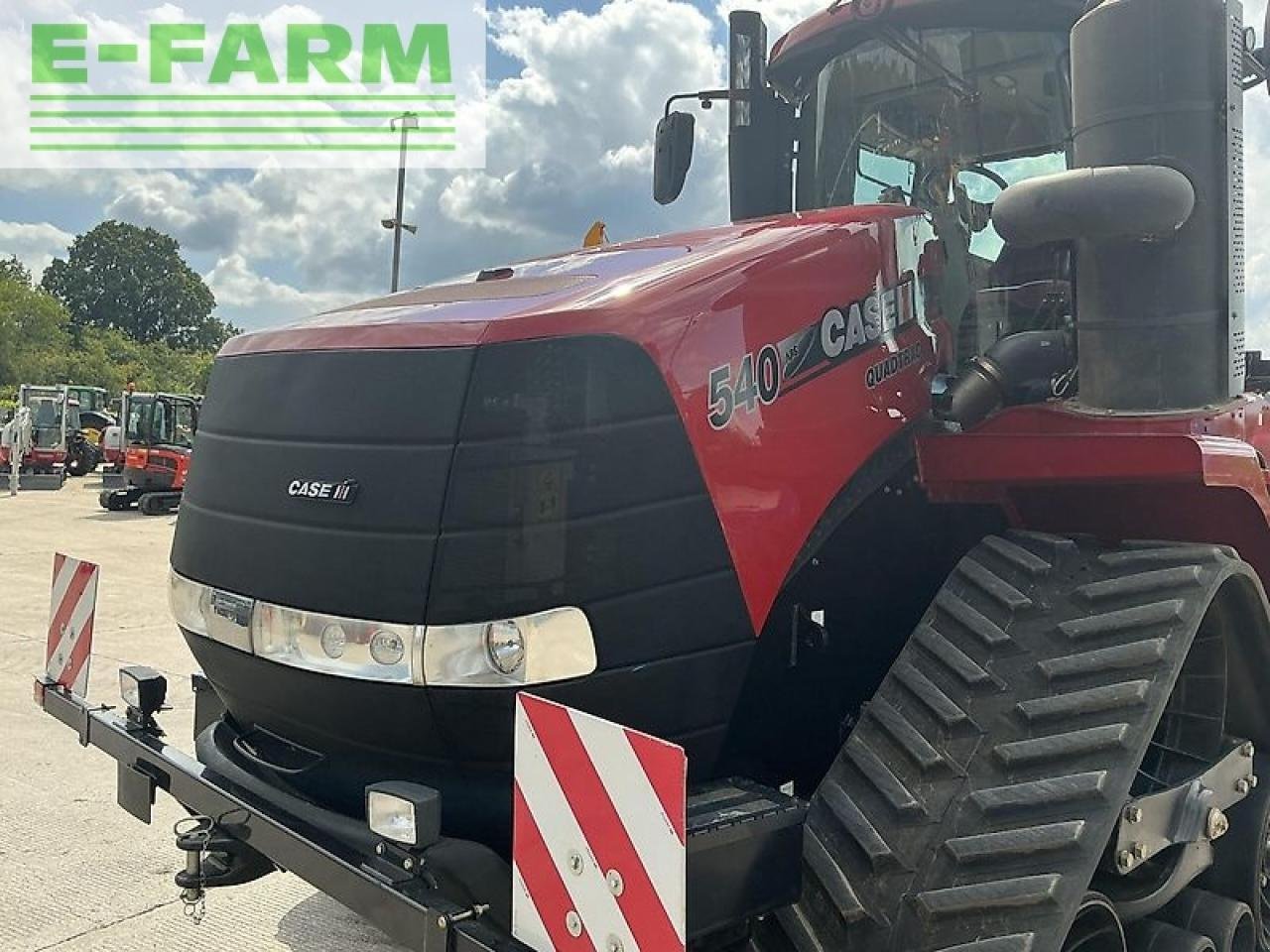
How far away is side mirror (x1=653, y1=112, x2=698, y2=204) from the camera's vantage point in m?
4.24

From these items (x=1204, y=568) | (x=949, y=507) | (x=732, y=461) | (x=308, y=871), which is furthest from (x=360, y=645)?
(x=1204, y=568)

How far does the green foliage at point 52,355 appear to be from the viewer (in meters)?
48.6

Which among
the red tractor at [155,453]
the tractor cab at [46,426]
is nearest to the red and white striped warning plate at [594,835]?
the red tractor at [155,453]

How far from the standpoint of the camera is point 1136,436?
8.93 feet

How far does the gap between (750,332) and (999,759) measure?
1.02m

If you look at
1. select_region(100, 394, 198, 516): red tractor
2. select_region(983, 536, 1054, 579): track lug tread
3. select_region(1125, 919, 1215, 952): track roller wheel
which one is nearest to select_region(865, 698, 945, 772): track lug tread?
select_region(983, 536, 1054, 579): track lug tread

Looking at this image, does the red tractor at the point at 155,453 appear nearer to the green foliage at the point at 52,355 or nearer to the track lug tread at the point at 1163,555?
the track lug tread at the point at 1163,555

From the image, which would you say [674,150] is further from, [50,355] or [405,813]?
[50,355]

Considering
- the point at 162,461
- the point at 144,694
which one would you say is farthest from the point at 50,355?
the point at 144,694

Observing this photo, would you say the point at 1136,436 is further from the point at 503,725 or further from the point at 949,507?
the point at 503,725

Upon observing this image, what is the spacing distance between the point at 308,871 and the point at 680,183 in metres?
2.84

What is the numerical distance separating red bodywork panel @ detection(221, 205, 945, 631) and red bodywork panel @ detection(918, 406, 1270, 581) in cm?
22

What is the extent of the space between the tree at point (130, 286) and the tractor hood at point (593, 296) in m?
85.2

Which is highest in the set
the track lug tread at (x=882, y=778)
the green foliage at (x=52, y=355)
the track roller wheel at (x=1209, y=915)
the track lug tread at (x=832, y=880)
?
the green foliage at (x=52, y=355)
